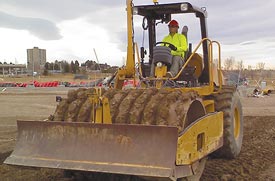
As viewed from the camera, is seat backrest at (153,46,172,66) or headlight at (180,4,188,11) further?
headlight at (180,4,188,11)

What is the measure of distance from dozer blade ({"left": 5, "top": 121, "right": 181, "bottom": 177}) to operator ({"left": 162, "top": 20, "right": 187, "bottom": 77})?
8.01 feet

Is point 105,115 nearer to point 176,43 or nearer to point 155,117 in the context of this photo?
point 155,117

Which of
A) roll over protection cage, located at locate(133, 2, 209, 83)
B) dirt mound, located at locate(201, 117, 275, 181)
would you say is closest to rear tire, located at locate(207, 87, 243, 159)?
dirt mound, located at locate(201, 117, 275, 181)

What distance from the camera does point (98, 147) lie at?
16.9 ft

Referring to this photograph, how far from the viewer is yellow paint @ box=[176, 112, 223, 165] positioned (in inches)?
197

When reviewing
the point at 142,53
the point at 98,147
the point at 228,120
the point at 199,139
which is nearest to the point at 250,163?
the point at 228,120

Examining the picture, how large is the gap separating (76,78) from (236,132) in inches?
1780

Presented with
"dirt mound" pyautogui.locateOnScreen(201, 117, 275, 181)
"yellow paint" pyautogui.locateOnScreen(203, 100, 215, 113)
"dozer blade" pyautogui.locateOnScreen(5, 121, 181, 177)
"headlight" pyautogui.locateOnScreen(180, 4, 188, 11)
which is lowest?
"dirt mound" pyautogui.locateOnScreen(201, 117, 275, 181)

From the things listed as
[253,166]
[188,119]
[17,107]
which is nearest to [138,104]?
[188,119]

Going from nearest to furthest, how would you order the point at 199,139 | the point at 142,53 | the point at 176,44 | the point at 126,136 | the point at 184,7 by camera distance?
the point at 126,136, the point at 199,139, the point at 184,7, the point at 176,44, the point at 142,53

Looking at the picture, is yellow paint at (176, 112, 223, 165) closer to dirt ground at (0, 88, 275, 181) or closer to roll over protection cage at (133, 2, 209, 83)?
dirt ground at (0, 88, 275, 181)

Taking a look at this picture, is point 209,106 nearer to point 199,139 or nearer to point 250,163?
point 250,163

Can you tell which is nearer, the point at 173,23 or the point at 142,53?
the point at 173,23

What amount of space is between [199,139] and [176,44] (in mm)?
2520
